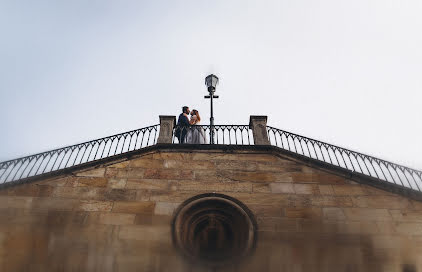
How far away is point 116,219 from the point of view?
7004mm

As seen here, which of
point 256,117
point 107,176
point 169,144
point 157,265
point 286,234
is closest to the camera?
point 157,265

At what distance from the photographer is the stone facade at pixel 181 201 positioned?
638cm

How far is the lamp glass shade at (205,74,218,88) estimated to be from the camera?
1209cm

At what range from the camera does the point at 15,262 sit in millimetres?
6328

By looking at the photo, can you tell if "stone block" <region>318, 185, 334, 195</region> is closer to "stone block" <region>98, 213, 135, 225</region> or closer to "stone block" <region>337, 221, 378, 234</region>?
"stone block" <region>337, 221, 378, 234</region>

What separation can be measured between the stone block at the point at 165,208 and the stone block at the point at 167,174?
2.71 ft

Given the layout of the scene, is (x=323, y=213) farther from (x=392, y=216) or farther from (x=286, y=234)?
(x=392, y=216)

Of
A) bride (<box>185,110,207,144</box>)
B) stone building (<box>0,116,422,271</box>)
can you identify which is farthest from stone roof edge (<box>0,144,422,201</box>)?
bride (<box>185,110,207,144</box>)

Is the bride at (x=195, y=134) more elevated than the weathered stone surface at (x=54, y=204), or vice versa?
the bride at (x=195, y=134)

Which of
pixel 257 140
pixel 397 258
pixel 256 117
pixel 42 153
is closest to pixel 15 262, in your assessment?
pixel 42 153

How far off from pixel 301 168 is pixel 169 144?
12.6 feet

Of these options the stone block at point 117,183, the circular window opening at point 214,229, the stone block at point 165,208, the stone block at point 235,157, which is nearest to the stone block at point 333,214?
the circular window opening at point 214,229

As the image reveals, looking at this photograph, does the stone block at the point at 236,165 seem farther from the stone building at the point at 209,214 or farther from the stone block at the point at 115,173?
the stone block at the point at 115,173

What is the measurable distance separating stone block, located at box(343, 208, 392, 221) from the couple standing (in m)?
4.78
